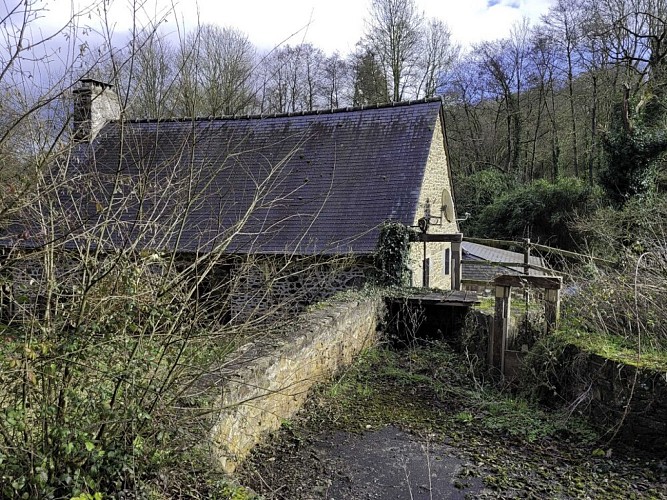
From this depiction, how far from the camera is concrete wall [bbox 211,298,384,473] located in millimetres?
4293

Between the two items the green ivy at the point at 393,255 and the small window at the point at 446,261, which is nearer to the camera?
the green ivy at the point at 393,255

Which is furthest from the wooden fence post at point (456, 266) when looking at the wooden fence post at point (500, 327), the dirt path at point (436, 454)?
the dirt path at point (436, 454)

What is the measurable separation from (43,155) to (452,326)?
787 centimetres

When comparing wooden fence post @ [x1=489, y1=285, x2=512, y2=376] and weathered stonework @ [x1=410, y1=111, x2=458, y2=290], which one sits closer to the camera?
wooden fence post @ [x1=489, y1=285, x2=512, y2=376]

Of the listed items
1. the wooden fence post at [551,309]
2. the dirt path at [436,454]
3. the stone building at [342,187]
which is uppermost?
the stone building at [342,187]

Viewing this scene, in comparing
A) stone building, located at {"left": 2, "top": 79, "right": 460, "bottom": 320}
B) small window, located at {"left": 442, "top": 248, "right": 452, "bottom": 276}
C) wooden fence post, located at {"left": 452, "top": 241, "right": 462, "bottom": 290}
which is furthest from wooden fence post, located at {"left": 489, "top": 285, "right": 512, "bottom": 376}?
small window, located at {"left": 442, "top": 248, "right": 452, "bottom": 276}

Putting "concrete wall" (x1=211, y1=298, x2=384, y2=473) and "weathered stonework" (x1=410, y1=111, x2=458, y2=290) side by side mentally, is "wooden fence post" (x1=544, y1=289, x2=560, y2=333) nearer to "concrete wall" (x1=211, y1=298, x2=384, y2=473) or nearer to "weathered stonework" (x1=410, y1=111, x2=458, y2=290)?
"concrete wall" (x1=211, y1=298, x2=384, y2=473)

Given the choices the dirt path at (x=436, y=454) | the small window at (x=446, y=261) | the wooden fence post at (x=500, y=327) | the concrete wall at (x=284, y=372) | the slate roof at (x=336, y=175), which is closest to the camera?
the concrete wall at (x=284, y=372)

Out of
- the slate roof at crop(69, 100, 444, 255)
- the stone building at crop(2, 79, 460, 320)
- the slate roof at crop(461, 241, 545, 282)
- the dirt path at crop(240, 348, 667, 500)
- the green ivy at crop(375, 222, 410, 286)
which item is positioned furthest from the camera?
the slate roof at crop(461, 241, 545, 282)

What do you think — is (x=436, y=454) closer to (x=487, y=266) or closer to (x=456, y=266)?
(x=456, y=266)

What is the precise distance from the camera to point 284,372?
5.58 m

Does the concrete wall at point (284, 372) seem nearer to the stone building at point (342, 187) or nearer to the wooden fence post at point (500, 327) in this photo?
the wooden fence post at point (500, 327)

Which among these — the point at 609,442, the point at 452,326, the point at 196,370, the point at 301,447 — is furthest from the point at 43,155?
the point at 452,326

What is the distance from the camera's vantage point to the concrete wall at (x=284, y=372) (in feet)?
14.1
